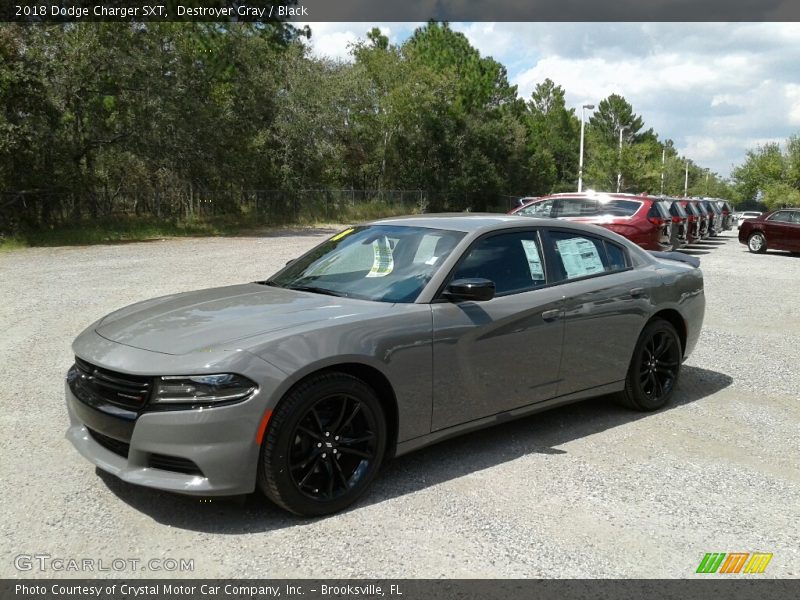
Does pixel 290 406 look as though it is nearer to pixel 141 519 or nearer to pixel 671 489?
pixel 141 519

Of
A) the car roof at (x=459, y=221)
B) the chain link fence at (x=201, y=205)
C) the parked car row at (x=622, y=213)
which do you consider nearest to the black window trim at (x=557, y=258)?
the car roof at (x=459, y=221)

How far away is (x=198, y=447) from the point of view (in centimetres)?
336

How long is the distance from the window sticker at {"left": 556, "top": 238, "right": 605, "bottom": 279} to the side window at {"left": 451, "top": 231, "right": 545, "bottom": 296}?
257mm

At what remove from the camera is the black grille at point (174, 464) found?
340 cm

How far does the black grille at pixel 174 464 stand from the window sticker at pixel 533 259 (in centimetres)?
254

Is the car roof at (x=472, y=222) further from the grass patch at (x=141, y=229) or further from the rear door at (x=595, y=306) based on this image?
the grass patch at (x=141, y=229)

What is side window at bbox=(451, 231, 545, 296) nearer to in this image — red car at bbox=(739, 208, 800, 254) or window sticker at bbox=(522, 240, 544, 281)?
window sticker at bbox=(522, 240, 544, 281)

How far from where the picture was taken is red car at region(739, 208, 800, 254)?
850 inches

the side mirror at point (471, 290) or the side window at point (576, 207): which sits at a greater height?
the side window at point (576, 207)

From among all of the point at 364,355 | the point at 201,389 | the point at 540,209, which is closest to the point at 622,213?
the point at 540,209

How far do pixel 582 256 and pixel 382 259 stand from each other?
1573 mm

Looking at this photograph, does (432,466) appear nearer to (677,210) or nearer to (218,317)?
(218,317)

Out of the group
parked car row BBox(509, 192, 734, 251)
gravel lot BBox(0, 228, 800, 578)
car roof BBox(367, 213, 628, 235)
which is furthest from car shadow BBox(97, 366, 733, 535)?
parked car row BBox(509, 192, 734, 251)

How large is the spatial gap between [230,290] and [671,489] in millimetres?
3013
